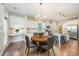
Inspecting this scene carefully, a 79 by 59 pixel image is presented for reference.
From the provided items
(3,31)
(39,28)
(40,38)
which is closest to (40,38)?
(40,38)

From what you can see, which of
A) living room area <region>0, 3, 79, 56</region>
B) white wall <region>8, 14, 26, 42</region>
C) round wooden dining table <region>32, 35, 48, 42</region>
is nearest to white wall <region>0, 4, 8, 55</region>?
living room area <region>0, 3, 79, 56</region>

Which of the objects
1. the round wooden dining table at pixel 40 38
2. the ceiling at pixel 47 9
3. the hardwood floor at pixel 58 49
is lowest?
the hardwood floor at pixel 58 49

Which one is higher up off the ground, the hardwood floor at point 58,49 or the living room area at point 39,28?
the living room area at point 39,28

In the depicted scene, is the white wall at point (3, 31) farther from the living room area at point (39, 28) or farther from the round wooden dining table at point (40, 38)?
the round wooden dining table at point (40, 38)

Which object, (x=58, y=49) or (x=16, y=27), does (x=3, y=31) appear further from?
(x=58, y=49)

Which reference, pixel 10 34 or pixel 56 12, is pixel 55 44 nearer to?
pixel 56 12

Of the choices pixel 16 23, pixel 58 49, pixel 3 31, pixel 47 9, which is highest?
pixel 47 9

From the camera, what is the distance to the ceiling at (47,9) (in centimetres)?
211

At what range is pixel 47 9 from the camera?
7.01ft

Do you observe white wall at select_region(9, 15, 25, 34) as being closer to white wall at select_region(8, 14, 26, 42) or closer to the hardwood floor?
white wall at select_region(8, 14, 26, 42)

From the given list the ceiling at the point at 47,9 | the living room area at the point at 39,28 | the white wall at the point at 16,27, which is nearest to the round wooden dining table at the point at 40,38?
the living room area at the point at 39,28

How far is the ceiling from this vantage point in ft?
6.93

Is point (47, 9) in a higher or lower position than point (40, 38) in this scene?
higher

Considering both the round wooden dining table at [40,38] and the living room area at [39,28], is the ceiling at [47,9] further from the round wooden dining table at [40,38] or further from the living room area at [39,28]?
the round wooden dining table at [40,38]
